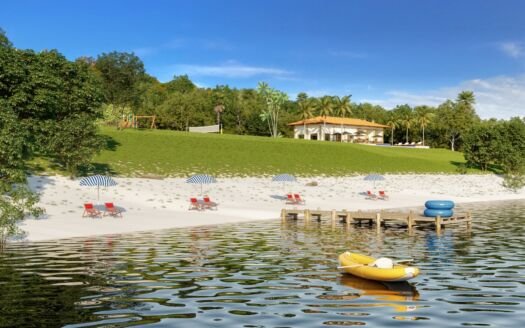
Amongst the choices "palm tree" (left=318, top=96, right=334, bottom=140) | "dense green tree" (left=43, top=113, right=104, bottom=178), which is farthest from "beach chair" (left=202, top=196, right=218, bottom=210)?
"palm tree" (left=318, top=96, right=334, bottom=140)

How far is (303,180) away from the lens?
67.6m

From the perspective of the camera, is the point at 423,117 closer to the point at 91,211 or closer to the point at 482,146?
the point at 482,146

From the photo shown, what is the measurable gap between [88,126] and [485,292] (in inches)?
1749

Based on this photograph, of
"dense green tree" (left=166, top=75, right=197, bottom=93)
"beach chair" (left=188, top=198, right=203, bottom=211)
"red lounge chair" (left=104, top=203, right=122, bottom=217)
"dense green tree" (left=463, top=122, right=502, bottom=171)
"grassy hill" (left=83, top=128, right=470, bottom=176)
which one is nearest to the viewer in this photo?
"red lounge chair" (left=104, top=203, right=122, bottom=217)

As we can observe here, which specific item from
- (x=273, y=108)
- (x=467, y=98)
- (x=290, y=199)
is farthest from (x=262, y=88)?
(x=290, y=199)

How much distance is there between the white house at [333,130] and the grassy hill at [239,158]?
31825 millimetres

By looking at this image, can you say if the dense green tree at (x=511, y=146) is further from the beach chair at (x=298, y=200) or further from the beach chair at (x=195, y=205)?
the beach chair at (x=195, y=205)

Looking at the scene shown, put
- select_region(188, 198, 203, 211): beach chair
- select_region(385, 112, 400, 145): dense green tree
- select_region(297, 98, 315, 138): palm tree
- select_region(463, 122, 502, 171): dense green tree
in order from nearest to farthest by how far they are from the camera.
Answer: select_region(188, 198, 203, 211): beach chair
select_region(463, 122, 502, 171): dense green tree
select_region(297, 98, 315, 138): palm tree
select_region(385, 112, 400, 145): dense green tree

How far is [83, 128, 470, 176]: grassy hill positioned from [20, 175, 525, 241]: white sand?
6064 mm

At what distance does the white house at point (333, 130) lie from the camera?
440 ft

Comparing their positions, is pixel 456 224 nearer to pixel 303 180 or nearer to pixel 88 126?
pixel 303 180

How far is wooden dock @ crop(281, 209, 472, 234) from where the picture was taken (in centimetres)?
3434

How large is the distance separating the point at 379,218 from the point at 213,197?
19.7m

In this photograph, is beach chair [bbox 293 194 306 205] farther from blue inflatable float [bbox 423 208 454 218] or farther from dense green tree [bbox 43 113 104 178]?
dense green tree [bbox 43 113 104 178]
